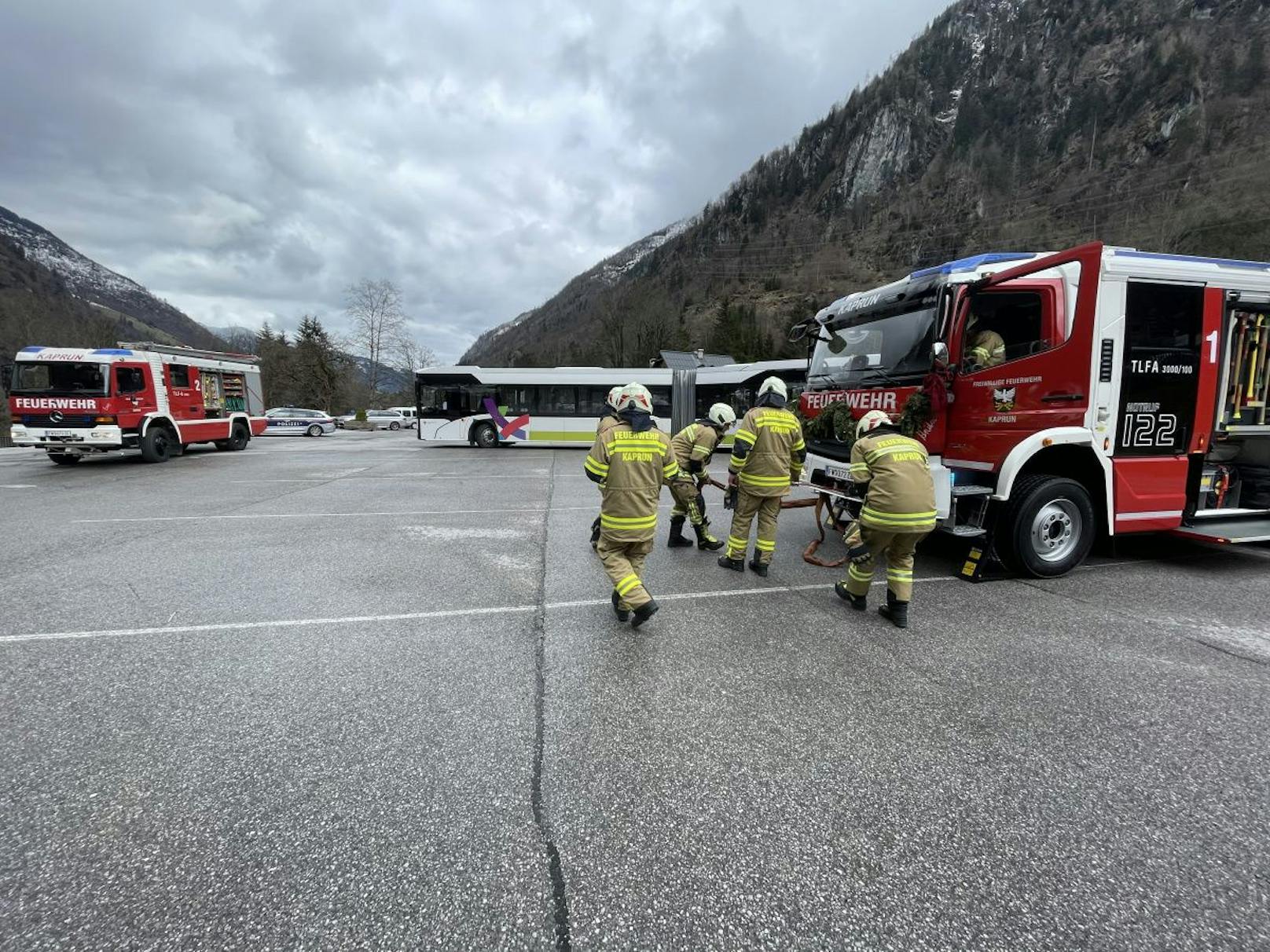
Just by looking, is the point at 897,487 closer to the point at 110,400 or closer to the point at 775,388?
the point at 775,388

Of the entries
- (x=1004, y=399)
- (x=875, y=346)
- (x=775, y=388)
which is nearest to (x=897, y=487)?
(x=775, y=388)

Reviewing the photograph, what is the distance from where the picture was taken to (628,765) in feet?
8.14

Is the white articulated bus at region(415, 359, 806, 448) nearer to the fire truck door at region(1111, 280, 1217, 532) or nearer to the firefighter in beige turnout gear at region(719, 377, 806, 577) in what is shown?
the firefighter in beige turnout gear at region(719, 377, 806, 577)

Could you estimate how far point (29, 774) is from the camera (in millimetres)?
2412

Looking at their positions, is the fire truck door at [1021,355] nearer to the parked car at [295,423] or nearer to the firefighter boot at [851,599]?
the firefighter boot at [851,599]

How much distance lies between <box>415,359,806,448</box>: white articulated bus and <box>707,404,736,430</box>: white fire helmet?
12896mm

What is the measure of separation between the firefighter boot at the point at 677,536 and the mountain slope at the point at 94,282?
13182cm

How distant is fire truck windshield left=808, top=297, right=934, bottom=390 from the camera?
17.7 feet

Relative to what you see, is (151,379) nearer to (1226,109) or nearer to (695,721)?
(695,721)

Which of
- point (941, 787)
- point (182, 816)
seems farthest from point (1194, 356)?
point (182, 816)

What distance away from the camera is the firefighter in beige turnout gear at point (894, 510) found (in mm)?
4047

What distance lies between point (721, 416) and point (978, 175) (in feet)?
337

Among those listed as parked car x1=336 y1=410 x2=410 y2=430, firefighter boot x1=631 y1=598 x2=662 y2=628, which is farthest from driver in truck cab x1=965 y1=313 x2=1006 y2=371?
parked car x1=336 y1=410 x2=410 y2=430

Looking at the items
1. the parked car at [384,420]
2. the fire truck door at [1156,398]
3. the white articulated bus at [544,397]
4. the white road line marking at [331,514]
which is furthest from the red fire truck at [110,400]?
the parked car at [384,420]
